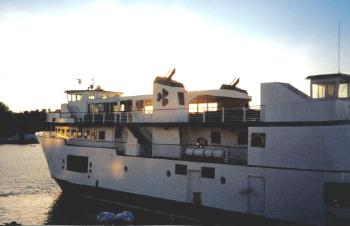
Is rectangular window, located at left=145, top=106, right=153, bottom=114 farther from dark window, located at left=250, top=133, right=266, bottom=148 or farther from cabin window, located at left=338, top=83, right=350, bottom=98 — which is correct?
cabin window, located at left=338, top=83, right=350, bottom=98

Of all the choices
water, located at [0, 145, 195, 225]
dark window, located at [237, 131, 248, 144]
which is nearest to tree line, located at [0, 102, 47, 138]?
water, located at [0, 145, 195, 225]

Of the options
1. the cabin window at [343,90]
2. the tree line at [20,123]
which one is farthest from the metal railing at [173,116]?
the tree line at [20,123]

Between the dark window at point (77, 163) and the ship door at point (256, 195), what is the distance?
14.1 m

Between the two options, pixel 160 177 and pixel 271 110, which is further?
pixel 160 177

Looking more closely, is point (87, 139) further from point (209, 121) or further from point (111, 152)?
point (209, 121)

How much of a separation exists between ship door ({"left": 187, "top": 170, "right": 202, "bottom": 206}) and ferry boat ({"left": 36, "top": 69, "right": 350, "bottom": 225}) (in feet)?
0.19

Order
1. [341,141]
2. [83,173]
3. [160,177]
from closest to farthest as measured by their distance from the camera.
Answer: [341,141] < [160,177] < [83,173]

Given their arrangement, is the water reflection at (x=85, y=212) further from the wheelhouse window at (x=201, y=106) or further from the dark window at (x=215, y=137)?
the wheelhouse window at (x=201, y=106)

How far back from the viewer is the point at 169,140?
86.6 ft

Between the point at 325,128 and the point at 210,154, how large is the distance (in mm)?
6987

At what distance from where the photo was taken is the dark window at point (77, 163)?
3047 cm

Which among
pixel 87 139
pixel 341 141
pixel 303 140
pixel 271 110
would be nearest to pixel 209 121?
pixel 271 110

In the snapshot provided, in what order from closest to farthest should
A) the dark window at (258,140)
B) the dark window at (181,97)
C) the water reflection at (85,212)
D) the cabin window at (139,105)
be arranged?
the dark window at (258,140), the water reflection at (85,212), the dark window at (181,97), the cabin window at (139,105)

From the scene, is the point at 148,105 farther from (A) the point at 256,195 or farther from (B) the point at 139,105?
(A) the point at 256,195
